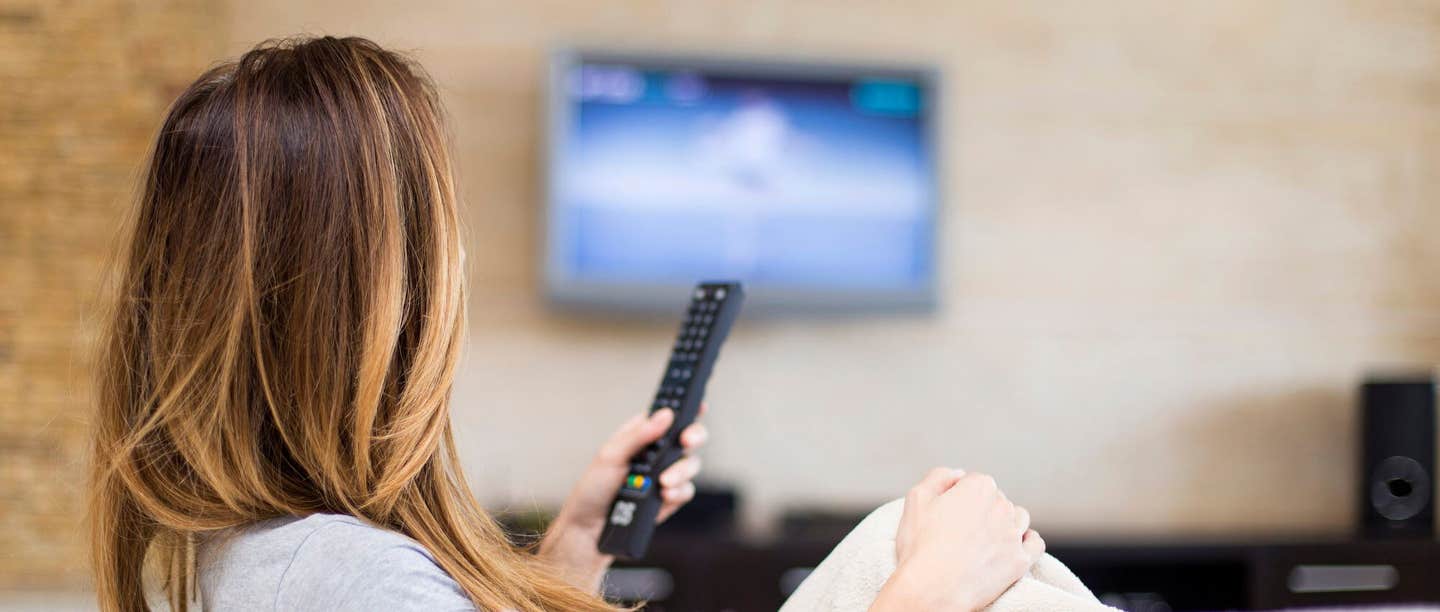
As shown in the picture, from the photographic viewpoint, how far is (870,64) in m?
2.98

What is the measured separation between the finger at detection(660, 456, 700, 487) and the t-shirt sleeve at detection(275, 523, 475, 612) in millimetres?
424

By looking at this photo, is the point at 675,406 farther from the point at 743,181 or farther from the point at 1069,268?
the point at 1069,268

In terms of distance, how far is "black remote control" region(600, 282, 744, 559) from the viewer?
3.85 feet

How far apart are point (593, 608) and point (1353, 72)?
3133 millimetres

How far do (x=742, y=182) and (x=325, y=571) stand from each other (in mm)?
2297

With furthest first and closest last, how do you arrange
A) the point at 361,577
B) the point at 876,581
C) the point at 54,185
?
the point at 54,185 → the point at 876,581 → the point at 361,577

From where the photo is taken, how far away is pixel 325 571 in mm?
749

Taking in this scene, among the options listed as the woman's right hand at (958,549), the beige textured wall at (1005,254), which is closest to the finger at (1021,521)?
the woman's right hand at (958,549)

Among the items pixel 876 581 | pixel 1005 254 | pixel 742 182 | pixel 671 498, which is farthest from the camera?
pixel 1005 254

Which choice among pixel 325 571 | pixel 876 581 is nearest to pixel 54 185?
pixel 325 571

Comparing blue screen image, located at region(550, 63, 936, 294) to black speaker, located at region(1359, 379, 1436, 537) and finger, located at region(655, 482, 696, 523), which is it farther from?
finger, located at region(655, 482, 696, 523)

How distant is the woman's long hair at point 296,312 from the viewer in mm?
824

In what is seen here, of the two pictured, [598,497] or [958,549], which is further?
[598,497]

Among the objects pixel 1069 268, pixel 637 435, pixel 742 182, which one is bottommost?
pixel 1069 268
